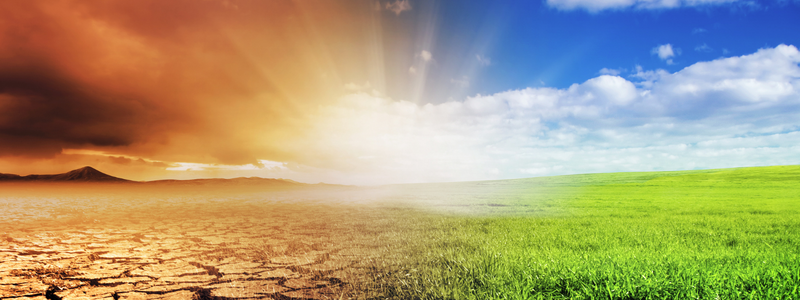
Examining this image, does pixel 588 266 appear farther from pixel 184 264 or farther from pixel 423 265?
pixel 184 264

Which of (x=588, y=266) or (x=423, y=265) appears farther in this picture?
(x=423, y=265)

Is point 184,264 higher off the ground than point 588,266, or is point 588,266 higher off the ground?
point 588,266

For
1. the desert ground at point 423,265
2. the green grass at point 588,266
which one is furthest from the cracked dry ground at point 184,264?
the green grass at point 588,266

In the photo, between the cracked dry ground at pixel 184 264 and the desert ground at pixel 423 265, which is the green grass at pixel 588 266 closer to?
the desert ground at pixel 423 265

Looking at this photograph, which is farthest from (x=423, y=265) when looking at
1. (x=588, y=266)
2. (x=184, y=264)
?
(x=184, y=264)

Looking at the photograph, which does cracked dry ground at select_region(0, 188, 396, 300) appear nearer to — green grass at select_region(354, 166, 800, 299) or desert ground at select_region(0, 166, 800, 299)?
desert ground at select_region(0, 166, 800, 299)

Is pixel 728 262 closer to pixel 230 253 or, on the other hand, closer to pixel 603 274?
pixel 603 274

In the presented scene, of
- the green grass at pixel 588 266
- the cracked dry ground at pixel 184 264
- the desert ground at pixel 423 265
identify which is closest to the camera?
the green grass at pixel 588 266

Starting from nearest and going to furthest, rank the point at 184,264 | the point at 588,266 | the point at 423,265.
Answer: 1. the point at 588,266
2. the point at 423,265
3. the point at 184,264

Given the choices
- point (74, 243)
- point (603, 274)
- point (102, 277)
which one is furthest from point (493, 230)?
point (74, 243)

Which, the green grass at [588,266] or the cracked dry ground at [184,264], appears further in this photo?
the cracked dry ground at [184,264]

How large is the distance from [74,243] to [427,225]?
10143mm

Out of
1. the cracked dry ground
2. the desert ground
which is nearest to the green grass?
the desert ground

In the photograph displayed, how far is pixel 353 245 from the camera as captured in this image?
7.71 meters
